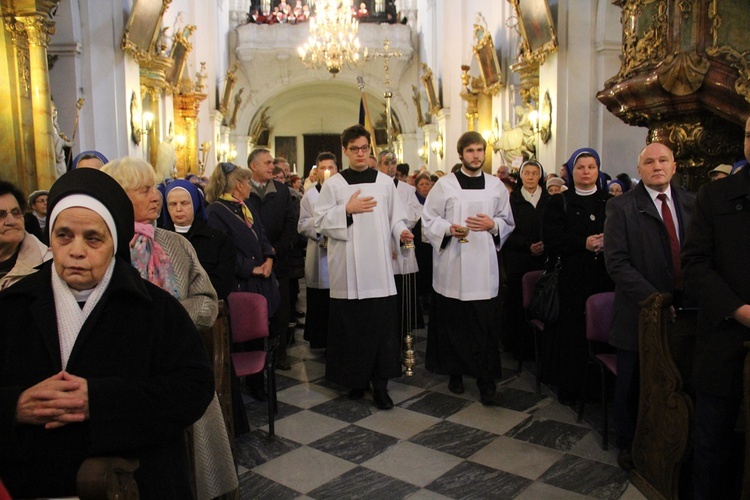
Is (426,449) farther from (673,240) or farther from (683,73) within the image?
(683,73)

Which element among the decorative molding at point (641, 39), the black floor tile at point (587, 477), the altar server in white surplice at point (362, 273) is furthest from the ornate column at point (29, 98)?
the black floor tile at point (587, 477)

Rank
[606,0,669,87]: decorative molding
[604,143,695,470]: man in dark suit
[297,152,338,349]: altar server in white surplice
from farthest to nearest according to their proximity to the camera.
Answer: [297,152,338,349]: altar server in white surplice
[606,0,669,87]: decorative molding
[604,143,695,470]: man in dark suit

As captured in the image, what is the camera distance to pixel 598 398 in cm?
464

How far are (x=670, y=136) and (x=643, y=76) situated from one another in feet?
1.79

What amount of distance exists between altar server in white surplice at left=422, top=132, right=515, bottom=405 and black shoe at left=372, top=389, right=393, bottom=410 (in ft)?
1.79

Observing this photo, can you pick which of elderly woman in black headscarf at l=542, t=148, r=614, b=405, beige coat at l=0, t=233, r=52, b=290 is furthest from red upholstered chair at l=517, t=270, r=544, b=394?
beige coat at l=0, t=233, r=52, b=290

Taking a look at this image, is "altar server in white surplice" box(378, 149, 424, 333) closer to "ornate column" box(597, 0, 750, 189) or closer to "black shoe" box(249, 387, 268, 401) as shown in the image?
"black shoe" box(249, 387, 268, 401)

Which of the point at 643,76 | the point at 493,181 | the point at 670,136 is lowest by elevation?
the point at 493,181

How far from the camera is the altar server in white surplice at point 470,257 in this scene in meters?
4.69

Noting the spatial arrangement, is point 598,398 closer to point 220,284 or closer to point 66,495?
point 220,284

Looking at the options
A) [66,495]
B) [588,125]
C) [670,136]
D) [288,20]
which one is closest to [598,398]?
[670,136]

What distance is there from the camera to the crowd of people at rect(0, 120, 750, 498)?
1747 millimetres

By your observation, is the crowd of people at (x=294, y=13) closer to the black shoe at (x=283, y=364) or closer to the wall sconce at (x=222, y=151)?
the wall sconce at (x=222, y=151)

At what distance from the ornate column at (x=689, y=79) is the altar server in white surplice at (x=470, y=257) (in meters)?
1.55
